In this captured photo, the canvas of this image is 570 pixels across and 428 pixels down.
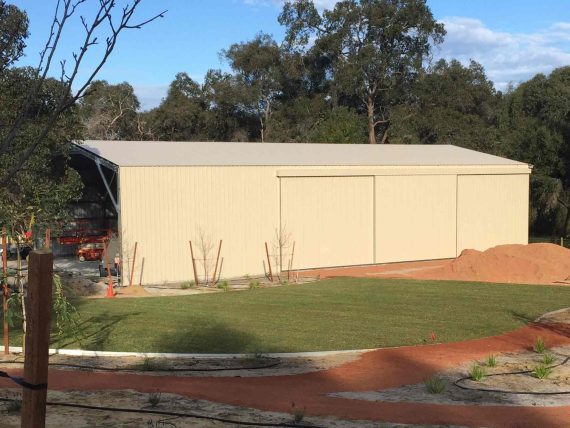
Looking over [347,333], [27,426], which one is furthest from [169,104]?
[27,426]

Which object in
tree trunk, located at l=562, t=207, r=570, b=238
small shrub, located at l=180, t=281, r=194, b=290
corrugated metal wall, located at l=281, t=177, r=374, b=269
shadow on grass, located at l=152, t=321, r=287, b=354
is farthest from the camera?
tree trunk, located at l=562, t=207, r=570, b=238

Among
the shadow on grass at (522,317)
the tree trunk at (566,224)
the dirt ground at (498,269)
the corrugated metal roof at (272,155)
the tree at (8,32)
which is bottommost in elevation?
the shadow on grass at (522,317)

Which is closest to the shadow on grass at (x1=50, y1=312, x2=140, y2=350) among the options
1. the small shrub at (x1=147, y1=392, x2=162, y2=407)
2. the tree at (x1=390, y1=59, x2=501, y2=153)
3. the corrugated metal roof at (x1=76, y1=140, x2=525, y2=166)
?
the small shrub at (x1=147, y1=392, x2=162, y2=407)

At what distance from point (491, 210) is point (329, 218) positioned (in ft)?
30.6

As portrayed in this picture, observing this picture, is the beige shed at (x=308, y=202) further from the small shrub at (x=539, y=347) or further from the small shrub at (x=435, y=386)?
the small shrub at (x=435, y=386)

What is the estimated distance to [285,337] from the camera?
500 inches

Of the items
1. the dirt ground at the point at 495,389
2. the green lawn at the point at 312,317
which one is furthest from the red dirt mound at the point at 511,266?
the dirt ground at the point at 495,389

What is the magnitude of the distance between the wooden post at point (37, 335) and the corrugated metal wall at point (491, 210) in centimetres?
2899

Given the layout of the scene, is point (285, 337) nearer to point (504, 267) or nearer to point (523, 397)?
point (523, 397)

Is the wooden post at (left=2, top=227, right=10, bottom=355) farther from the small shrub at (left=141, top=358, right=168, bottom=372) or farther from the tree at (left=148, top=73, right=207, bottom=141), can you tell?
the tree at (left=148, top=73, right=207, bottom=141)

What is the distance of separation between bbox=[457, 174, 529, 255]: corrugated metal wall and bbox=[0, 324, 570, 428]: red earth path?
19.7 metres

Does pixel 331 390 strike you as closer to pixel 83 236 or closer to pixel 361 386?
pixel 361 386

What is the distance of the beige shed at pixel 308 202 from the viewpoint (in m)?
23.2

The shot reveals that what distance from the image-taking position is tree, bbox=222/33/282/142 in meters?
60.0
